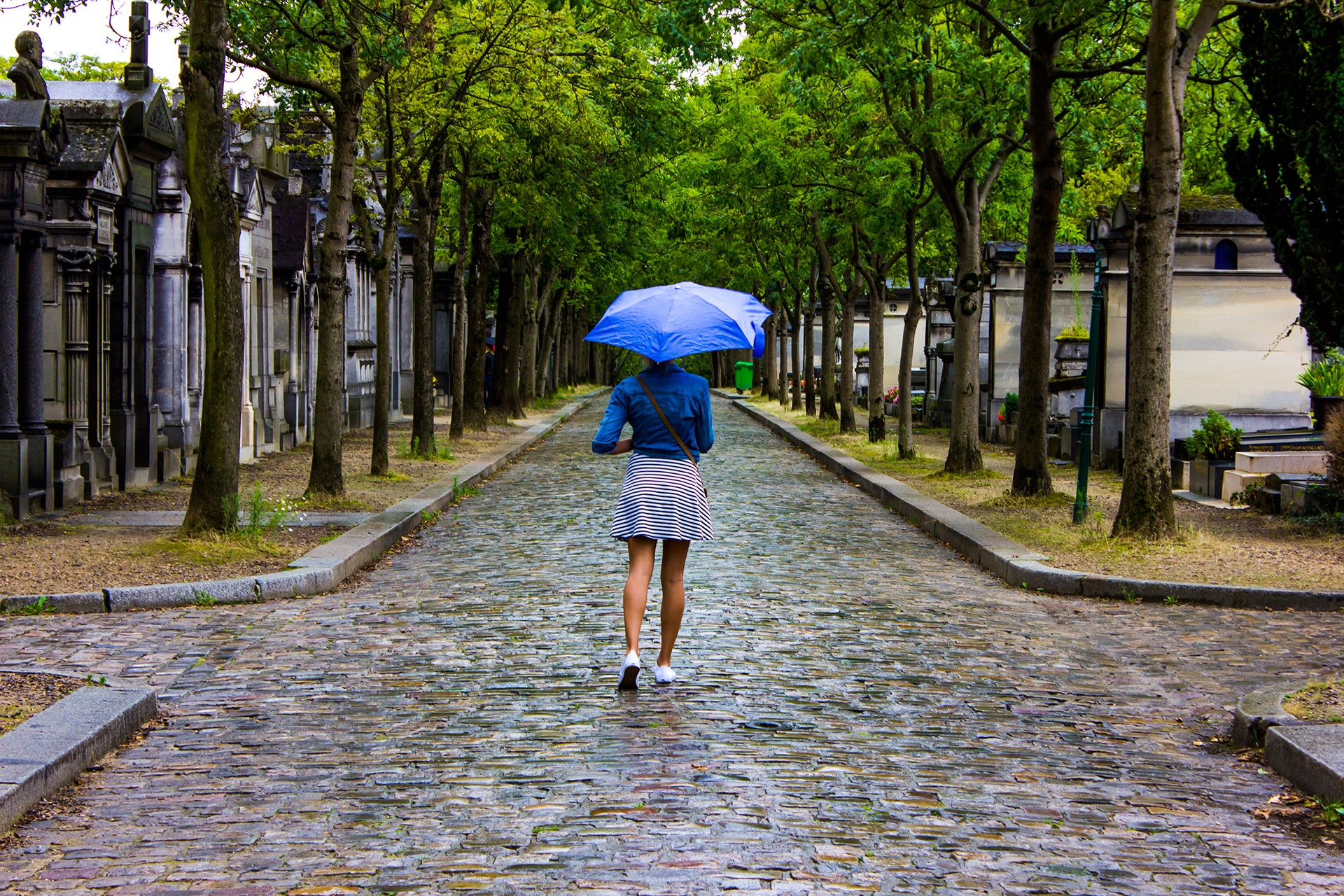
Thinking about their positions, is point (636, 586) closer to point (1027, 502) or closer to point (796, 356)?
point (1027, 502)

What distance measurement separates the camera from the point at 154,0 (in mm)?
15133

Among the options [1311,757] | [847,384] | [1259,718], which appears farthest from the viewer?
[847,384]

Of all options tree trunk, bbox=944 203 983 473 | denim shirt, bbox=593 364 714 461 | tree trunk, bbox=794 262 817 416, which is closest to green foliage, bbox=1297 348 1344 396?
tree trunk, bbox=944 203 983 473

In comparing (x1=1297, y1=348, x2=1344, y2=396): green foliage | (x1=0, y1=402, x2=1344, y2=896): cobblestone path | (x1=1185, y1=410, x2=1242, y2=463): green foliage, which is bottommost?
(x1=0, y1=402, x2=1344, y2=896): cobblestone path

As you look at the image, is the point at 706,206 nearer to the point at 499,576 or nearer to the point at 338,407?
the point at 338,407

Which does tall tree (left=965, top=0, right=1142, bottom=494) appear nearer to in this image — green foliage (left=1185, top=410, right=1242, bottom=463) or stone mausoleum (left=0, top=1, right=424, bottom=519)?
green foliage (left=1185, top=410, right=1242, bottom=463)

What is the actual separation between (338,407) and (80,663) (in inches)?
344

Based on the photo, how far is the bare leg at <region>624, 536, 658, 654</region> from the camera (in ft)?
25.3

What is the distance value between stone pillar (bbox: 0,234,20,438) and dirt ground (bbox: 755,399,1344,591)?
32.1 feet

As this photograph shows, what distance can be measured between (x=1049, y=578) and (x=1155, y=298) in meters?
2.98

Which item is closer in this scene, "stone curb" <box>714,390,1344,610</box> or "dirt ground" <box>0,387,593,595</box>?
"stone curb" <box>714,390,1344,610</box>

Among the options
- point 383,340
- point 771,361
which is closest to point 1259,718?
point 383,340

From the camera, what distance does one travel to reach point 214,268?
41.1 ft

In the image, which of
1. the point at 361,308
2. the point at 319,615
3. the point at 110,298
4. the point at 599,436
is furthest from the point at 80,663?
the point at 361,308
